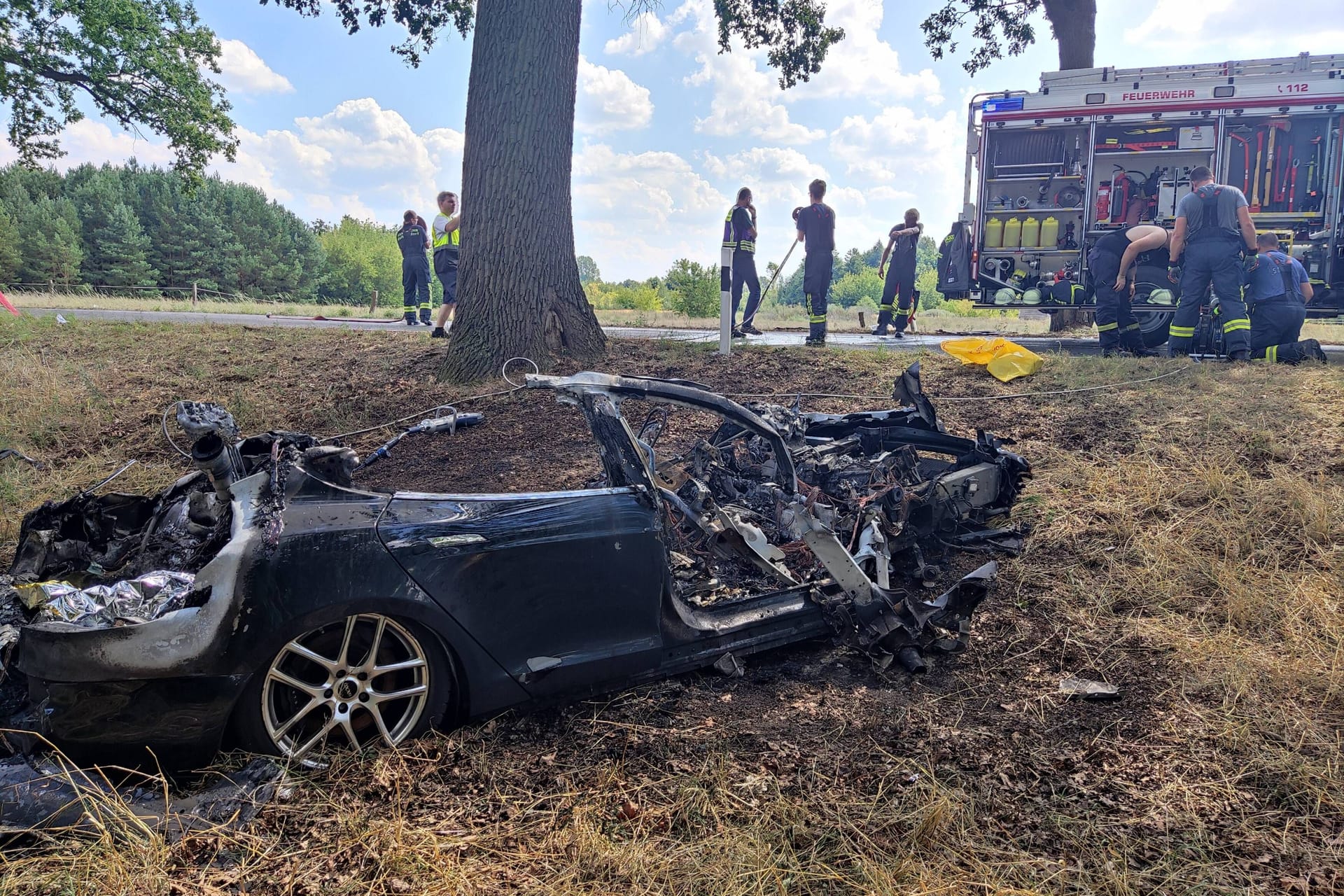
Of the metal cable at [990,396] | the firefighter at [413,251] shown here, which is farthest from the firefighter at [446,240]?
the metal cable at [990,396]

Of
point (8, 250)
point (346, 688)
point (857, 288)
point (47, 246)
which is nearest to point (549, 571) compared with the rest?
point (346, 688)

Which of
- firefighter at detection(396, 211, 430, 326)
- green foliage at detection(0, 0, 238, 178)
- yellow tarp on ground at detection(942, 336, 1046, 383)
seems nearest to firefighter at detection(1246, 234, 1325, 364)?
yellow tarp on ground at detection(942, 336, 1046, 383)

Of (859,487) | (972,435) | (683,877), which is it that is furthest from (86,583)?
(972,435)

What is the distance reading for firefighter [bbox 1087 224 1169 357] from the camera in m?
8.81

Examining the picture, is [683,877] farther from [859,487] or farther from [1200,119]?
[1200,119]

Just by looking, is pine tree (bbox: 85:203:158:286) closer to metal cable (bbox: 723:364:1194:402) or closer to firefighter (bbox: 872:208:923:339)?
firefighter (bbox: 872:208:923:339)

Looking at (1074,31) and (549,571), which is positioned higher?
(1074,31)

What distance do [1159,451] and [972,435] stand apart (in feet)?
4.43

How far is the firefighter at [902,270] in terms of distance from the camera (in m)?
12.3

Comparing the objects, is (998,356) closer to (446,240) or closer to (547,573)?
(547,573)

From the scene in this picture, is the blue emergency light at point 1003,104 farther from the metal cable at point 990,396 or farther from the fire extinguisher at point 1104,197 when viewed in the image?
the metal cable at point 990,396

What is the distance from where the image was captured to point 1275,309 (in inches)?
326

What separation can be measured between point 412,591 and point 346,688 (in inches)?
13.9

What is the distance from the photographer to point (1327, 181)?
10.6 meters
